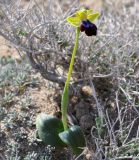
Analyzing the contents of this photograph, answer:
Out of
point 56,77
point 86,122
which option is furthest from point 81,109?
point 56,77

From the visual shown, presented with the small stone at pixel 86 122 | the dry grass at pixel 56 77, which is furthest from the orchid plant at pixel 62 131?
the small stone at pixel 86 122

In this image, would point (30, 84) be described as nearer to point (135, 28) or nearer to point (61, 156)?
point (61, 156)

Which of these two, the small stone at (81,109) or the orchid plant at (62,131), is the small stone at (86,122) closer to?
the small stone at (81,109)

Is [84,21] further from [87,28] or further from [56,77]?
[56,77]

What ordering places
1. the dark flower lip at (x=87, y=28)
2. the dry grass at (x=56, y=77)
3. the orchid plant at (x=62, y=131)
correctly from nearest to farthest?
the dark flower lip at (x=87, y=28), the orchid plant at (x=62, y=131), the dry grass at (x=56, y=77)

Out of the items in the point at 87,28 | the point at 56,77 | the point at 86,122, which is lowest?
the point at 86,122

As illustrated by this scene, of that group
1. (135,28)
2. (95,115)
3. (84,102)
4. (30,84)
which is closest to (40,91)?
(30,84)

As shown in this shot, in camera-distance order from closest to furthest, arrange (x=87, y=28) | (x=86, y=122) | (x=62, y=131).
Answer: (x=87, y=28), (x=62, y=131), (x=86, y=122)

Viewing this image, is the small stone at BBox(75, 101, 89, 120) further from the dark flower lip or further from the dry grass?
the dark flower lip

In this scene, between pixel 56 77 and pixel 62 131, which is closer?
pixel 62 131
